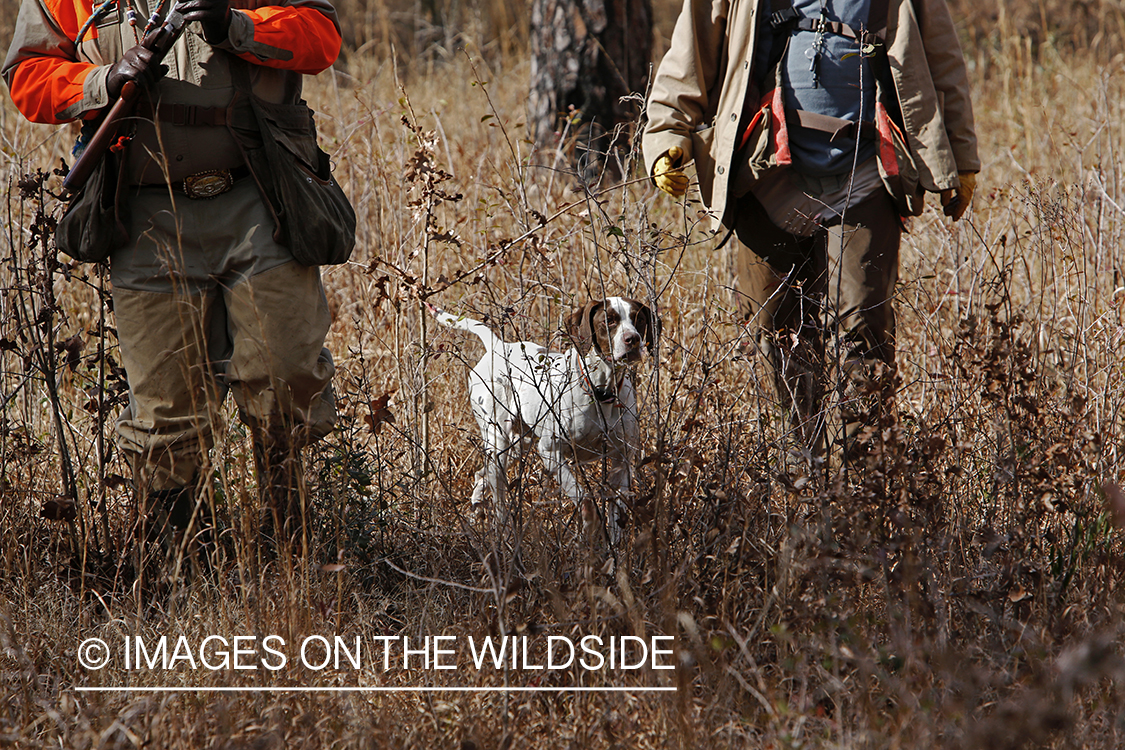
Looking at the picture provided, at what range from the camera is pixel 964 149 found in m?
2.95

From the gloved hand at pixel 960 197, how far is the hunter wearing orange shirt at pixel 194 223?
1.84 m

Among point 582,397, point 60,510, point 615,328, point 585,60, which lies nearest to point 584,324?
point 615,328

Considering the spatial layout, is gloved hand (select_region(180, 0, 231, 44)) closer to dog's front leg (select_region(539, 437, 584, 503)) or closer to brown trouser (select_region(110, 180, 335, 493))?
brown trouser (select_region(110, 180, 335, 493))

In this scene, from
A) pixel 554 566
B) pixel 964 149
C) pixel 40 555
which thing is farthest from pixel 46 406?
pixel 964 149

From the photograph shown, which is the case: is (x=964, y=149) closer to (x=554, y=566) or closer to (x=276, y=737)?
(x=554, y=566)

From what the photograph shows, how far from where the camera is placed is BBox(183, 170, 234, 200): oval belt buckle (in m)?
2.44

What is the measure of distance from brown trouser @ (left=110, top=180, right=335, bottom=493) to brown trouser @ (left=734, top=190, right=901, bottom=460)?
3.82 ft

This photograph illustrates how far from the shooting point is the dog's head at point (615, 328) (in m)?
2.85

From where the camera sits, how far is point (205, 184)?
8.04 ft

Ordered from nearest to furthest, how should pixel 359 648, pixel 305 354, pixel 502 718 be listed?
pixel 502 718
pixel 359 648
pixel 305 354

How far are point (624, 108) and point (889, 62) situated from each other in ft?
10.6

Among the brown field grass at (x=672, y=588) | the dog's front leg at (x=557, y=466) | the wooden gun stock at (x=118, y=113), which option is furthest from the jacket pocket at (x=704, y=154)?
the wooden gun stock at (x=118, y=113)

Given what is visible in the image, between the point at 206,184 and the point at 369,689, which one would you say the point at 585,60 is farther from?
the point at 369,689

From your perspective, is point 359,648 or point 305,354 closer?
point 359,648
